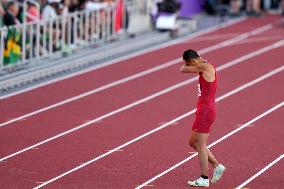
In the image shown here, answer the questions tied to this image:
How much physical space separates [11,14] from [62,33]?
187 centimetres

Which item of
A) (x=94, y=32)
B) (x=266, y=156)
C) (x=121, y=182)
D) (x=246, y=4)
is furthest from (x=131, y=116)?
(x=246, y=4)

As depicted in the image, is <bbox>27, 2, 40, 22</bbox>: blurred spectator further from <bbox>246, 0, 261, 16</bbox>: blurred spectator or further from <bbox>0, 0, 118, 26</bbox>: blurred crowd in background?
<bbox>246, 0, 261, 16</bbox>: blurred spectator

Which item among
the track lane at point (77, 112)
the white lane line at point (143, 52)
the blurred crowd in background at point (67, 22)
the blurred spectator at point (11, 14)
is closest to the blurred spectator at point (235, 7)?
the white lane line at point (143, 52)

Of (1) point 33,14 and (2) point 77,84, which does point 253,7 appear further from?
(2) point 77,84

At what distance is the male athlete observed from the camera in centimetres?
1336

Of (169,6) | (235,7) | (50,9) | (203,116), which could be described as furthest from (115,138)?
(235,7)

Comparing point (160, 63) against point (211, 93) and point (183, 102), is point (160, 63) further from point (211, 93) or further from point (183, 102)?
point (211, 93)

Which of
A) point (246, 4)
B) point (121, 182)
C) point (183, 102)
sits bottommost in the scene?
point (246, 4)

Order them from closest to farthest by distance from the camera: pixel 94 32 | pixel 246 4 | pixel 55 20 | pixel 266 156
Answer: pixel 266 156, pixel 55 20, pixel 94 32, pixel 246 4

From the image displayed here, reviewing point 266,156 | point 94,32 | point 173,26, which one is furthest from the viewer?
point 173,26

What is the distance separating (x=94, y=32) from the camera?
80.9 ft

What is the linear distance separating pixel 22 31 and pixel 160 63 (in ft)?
12.3

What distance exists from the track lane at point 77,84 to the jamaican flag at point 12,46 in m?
0.82

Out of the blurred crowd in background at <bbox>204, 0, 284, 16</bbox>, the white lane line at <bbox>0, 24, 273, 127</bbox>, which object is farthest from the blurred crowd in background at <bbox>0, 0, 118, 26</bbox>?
the blurred crowd in background at <bbox>204, 0, 284, 16</bbox>
